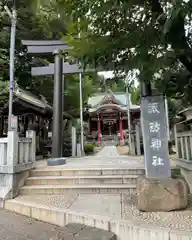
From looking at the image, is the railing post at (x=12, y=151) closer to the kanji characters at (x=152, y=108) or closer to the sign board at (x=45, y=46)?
the kanji characters at (x=152, y=108)

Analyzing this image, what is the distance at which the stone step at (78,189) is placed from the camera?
4.99 metres

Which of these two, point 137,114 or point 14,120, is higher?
point 137,114

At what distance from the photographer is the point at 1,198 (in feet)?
15.4

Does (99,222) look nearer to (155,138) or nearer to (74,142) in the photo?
(155,138)

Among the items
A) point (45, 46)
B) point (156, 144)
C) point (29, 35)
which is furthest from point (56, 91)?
point (29, 35)

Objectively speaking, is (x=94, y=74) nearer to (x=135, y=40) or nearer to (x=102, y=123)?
(x=135, y=40)

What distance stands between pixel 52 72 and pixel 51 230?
6.18 m

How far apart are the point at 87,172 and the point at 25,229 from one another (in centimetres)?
238

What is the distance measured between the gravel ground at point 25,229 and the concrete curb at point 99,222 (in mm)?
143

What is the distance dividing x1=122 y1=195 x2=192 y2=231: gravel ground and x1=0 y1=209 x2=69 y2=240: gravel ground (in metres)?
1.13

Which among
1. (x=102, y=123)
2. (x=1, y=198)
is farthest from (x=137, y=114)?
(x=1, y=198)

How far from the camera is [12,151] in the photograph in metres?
5.02

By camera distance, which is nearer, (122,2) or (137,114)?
(122,2)

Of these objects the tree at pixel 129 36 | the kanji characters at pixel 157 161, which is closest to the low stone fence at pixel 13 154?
the tree at pixel 129 36
